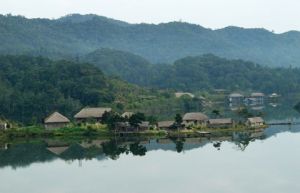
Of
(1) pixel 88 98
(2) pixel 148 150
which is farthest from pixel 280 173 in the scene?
(1) pixel 88 98

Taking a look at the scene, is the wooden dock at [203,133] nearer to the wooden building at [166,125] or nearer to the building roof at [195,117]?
the wooden building at [166,125]

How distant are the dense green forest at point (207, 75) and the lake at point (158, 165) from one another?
2719 inches

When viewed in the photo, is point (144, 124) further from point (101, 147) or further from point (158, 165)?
point (158, 165)

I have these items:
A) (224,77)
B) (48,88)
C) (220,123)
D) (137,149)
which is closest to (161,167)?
(137,149)

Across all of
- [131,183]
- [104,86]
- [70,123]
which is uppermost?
[104,86]

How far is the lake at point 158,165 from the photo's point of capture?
1175 inches

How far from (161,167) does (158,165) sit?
800mm

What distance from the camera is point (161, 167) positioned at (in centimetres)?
3594

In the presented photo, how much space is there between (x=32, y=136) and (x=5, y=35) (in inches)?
5085

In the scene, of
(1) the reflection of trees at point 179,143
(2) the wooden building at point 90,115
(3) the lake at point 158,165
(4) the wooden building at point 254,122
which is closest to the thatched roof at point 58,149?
(3) the lake at point 158,165

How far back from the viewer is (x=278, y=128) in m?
57.6

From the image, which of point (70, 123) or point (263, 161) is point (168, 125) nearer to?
point (70, 123)

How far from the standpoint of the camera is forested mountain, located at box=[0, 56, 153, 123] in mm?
63750

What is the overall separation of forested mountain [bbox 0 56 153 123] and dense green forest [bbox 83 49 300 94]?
118 feet
